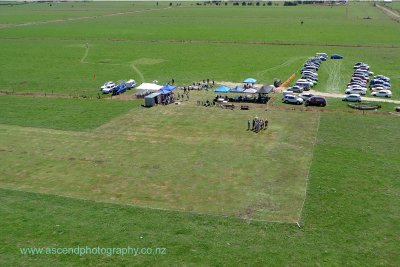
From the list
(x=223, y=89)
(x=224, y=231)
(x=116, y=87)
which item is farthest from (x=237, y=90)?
(x=224, y=231)

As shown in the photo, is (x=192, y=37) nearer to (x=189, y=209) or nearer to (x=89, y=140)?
(x=89, y=140)

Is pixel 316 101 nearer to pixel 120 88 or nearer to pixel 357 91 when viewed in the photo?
pixel 357 91

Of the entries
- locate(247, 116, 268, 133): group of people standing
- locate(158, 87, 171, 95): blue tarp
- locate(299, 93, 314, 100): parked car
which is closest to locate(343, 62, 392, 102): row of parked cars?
locate(299, 93, 314, 100): parked car

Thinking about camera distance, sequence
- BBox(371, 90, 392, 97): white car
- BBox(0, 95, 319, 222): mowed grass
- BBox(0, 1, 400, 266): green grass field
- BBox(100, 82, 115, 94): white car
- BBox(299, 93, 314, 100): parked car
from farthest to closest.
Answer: BBox(100, 82, 115, 94): white car
BBox(371, 90, 392, 97): white car
BBox(299, 93, 314, 100): parked car
BBox(0, 95, 319, 222): mowed grass
BBox(0, 1, 400, 266): green grass field

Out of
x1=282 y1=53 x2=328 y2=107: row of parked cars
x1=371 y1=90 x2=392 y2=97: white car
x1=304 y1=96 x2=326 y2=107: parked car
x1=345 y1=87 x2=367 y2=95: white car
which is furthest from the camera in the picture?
x1=345 y1=87 x2=367 y2=95: white car

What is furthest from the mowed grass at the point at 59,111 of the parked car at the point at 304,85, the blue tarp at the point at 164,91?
the parked car at the point at 304,85

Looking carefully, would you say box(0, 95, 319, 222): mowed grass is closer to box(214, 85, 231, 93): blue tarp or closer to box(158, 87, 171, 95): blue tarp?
box(158, 87, 171, 95): blue tarp

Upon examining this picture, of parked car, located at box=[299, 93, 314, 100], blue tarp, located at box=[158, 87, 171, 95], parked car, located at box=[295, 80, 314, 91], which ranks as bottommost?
blue tarp, located at box=[158, 87, 171, 95]

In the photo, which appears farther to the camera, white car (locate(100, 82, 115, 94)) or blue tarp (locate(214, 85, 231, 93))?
white car (locate(100, 82, 115, 94))
